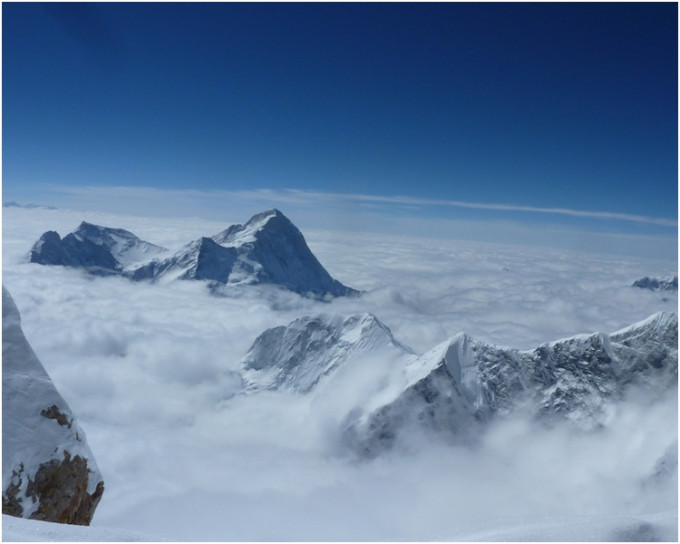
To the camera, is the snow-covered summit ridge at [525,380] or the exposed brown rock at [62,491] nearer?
the exposed brown rock at [62,491]

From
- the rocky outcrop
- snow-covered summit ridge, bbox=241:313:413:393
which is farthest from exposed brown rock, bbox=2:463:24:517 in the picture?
snow-covered summit ridge, bbox=241:313:413:393

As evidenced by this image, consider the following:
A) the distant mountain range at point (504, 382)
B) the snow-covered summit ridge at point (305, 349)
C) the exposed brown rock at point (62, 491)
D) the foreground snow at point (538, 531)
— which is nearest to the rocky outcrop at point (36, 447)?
the exposed brown rock at point (62, 491)

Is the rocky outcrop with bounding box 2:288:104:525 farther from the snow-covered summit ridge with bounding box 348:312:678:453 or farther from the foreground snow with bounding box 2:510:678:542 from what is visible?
the snow-covered summit ridge with bounding box 348:312:678:453

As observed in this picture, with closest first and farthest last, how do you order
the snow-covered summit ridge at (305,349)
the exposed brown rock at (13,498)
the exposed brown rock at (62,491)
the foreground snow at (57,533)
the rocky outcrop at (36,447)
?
the foreground snow at (57,533), the exposed brown rock at (13,498), the rocky outcrop at (36,447), the exposed brown rock at (62,491), the snow-covered summit ridge at (305,349)

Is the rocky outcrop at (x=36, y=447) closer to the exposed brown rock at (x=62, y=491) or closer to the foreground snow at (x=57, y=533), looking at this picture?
the exposed brown rock at (x=62, y=491)

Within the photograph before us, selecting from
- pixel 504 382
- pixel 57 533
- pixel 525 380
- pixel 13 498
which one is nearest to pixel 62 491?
pixel 13 498

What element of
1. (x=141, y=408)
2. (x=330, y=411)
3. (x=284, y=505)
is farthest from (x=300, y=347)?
(x=284, y=505)
